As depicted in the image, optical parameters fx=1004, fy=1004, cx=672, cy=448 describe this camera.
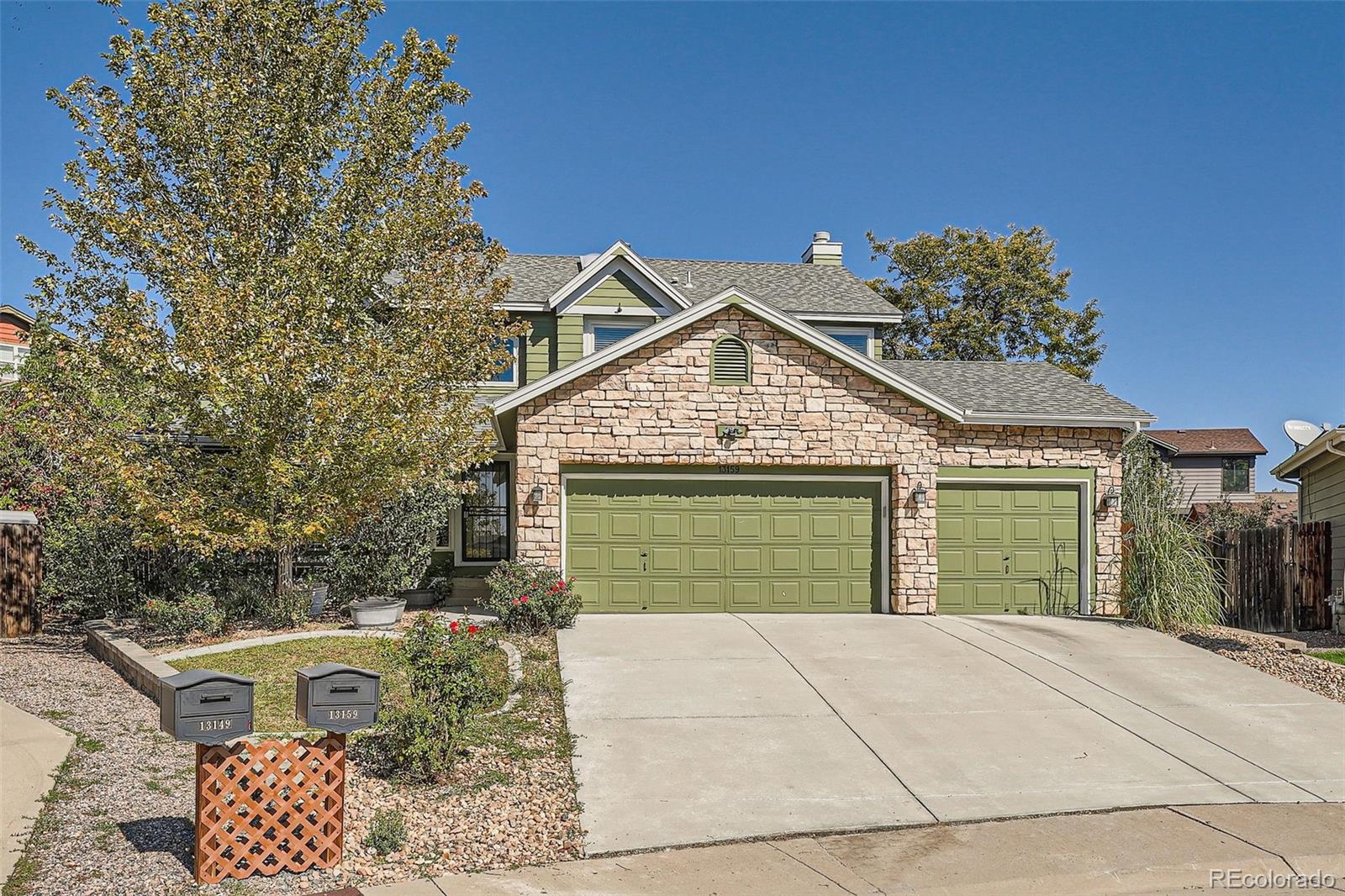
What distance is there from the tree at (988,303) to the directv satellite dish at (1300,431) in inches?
632

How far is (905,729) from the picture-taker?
9.78 metres

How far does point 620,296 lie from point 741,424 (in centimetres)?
563

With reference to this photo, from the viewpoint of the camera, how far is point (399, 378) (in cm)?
1325

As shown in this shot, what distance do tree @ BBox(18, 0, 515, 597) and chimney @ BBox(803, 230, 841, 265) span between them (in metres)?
11.5

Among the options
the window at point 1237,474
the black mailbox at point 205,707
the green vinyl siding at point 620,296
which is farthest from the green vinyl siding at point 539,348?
the window at point 1237,474

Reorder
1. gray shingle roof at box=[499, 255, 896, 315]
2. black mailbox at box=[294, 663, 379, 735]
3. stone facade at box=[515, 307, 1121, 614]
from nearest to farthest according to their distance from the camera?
1. black mailbox at box=[294, 663, 379, 735]
2. stone facade at box=[515, 307, 1121, 614]
3. gray shingle roof at box=[499, 255, 896, 315]

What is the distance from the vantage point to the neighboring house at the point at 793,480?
15.4 m

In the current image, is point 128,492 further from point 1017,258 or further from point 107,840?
point 1017,258

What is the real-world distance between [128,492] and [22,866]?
7.34 metres

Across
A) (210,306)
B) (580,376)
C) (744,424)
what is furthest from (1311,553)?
(210,306)

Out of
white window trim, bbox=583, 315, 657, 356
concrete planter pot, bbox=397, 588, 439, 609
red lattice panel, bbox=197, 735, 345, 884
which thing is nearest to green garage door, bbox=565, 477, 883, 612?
concrete planter pot, bbox=397, 588, 439, 609

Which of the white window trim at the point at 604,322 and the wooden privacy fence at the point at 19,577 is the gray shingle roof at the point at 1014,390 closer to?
the white window trim at the point at 604,322

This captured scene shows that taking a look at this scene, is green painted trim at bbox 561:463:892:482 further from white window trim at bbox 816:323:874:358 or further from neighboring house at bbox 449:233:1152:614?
white window trim at bbox 816:323:874:358

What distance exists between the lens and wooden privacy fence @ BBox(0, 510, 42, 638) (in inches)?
566
